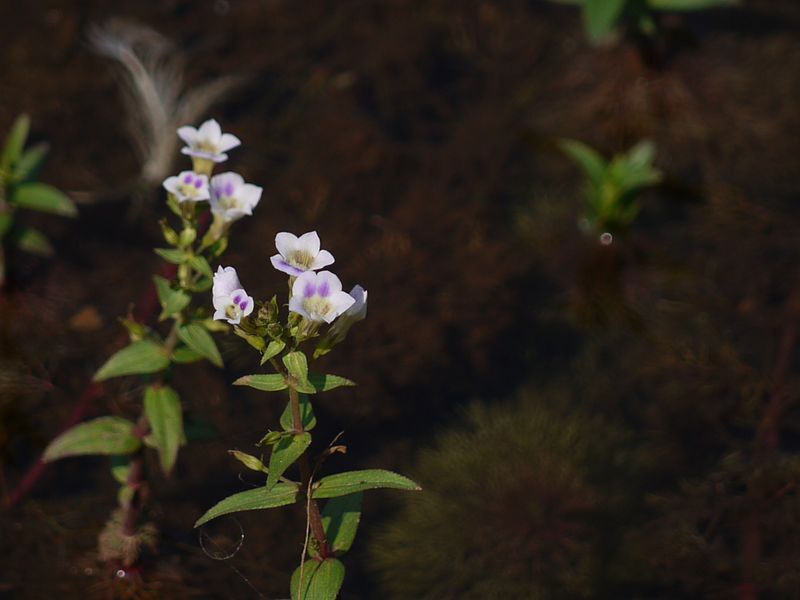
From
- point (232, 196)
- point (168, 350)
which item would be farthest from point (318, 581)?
point (232, 196)

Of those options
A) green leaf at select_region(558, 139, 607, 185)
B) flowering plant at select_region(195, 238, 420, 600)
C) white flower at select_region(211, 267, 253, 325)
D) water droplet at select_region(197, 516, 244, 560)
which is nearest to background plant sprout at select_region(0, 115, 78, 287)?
water droplet at select_region(197, 516, 244, 560)

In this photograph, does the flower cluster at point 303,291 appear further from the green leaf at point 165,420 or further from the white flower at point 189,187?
the green leaf at point 165,420

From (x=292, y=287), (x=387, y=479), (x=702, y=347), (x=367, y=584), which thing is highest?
(x=292, y=287)

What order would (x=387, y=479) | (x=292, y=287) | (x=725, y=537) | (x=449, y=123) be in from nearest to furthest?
1. (x=292, y=287)
2. (x=387, y=479)
3. (x=725, y=537)
4. (x=449, y=123)

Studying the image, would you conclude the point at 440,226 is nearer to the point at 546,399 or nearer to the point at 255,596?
the point at 546,399

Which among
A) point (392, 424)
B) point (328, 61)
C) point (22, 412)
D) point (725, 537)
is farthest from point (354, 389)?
point (328, 61)

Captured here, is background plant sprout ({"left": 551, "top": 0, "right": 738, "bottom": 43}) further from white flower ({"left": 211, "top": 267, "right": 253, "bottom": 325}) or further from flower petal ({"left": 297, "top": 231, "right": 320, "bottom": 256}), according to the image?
white flower ({"left": 211, "top": 267, "right": 253, "bottom": 325})
